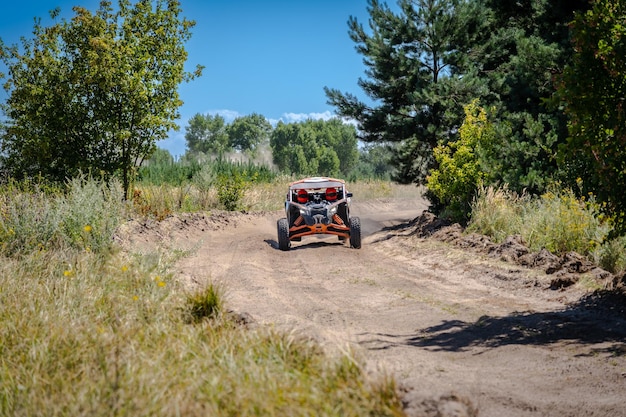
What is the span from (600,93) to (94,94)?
49.8ft

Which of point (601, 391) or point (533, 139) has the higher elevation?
point (533, 139)

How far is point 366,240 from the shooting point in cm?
1828

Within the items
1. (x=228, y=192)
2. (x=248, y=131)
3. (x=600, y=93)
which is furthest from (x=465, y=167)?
(x=248, y=131)

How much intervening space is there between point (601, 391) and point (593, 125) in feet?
9.36

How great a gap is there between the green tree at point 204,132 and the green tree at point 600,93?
10029 cm

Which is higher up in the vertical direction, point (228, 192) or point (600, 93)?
point (600, 93)

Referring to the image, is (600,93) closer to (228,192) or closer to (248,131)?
(228,192)

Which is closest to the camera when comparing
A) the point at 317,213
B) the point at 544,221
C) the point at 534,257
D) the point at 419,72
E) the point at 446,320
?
the point at 446,320

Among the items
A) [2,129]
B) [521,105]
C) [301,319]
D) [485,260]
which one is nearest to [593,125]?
[301,319]

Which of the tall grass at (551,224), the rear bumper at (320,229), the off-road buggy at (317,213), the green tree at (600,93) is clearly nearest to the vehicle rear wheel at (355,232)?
the off-road buggy at (317,213)

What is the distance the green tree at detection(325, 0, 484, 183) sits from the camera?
20.2m

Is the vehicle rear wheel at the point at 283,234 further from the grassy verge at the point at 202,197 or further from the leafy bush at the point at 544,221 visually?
the leafy bush at the point at 544,221

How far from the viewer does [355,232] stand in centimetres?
1475

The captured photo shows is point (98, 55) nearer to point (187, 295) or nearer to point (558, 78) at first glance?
point (187, 295)
